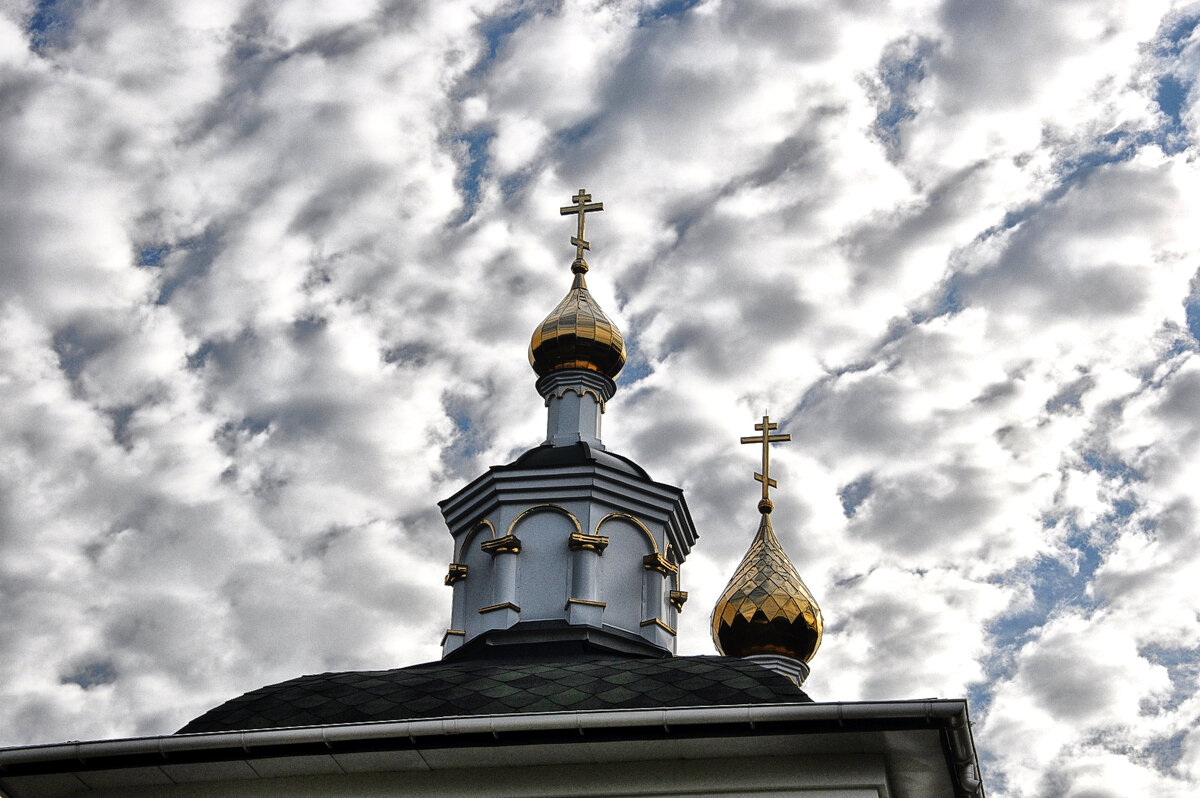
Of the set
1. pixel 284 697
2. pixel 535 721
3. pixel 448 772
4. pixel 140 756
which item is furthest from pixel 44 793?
pixel 535 721

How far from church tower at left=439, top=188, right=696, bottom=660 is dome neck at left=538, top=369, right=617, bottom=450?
0.21 m

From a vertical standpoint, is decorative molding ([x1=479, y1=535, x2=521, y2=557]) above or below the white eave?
above

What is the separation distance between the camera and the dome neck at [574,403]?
21.5m

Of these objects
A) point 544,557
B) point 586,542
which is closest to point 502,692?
point 586,542

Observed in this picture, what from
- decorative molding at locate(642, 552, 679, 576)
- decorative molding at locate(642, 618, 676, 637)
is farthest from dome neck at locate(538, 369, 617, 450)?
decorative molding at locate(642, 618, 676, 637)

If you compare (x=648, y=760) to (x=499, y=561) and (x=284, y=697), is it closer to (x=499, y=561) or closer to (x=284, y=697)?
(x=284, y=697)

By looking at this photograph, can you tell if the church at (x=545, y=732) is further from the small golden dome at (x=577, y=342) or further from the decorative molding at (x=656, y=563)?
the small golden dome at (x=577, y=342)

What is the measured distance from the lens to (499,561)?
19.3 meters

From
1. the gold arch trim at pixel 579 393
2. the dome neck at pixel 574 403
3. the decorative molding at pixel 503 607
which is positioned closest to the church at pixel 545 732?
the decorative molding at pixel 503 607

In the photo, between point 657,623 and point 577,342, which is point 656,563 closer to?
point 657,623

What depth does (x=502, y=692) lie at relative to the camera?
45.9 ft

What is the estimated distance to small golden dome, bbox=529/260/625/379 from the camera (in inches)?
866

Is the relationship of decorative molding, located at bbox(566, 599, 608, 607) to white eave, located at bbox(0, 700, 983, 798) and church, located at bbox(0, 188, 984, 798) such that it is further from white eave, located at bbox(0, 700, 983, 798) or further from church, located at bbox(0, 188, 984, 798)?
white eave, located at bbox(0, 700, 983, 798)

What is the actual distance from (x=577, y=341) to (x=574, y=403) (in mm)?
888
